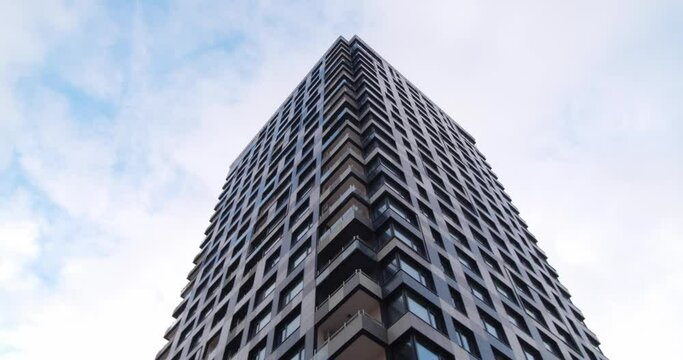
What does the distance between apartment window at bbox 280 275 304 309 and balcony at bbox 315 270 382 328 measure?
16.0ft

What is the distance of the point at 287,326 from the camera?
30.8 metres

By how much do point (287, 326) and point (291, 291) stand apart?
9.53 feet

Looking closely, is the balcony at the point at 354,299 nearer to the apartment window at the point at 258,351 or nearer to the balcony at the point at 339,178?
the apartment window at the point at 258,351

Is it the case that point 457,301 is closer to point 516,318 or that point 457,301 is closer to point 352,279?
point 352,279

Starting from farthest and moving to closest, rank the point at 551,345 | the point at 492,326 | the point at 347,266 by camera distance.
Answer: the point at 551,345, the point at 492,326, the point at 347,266

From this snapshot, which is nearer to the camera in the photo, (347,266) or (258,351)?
(347,266)

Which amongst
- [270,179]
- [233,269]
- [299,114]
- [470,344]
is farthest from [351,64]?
[470,344]

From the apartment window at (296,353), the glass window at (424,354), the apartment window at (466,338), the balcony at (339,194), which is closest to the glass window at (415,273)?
the apartment window at (466,338)

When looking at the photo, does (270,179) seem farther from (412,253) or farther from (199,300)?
(412,253)

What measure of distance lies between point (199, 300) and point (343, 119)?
18307 millimetres

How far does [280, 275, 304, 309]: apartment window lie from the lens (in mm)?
32741

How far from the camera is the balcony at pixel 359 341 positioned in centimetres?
2422

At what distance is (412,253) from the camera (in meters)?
30.5

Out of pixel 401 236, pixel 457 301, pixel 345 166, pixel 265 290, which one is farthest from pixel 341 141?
pixel 457 301
